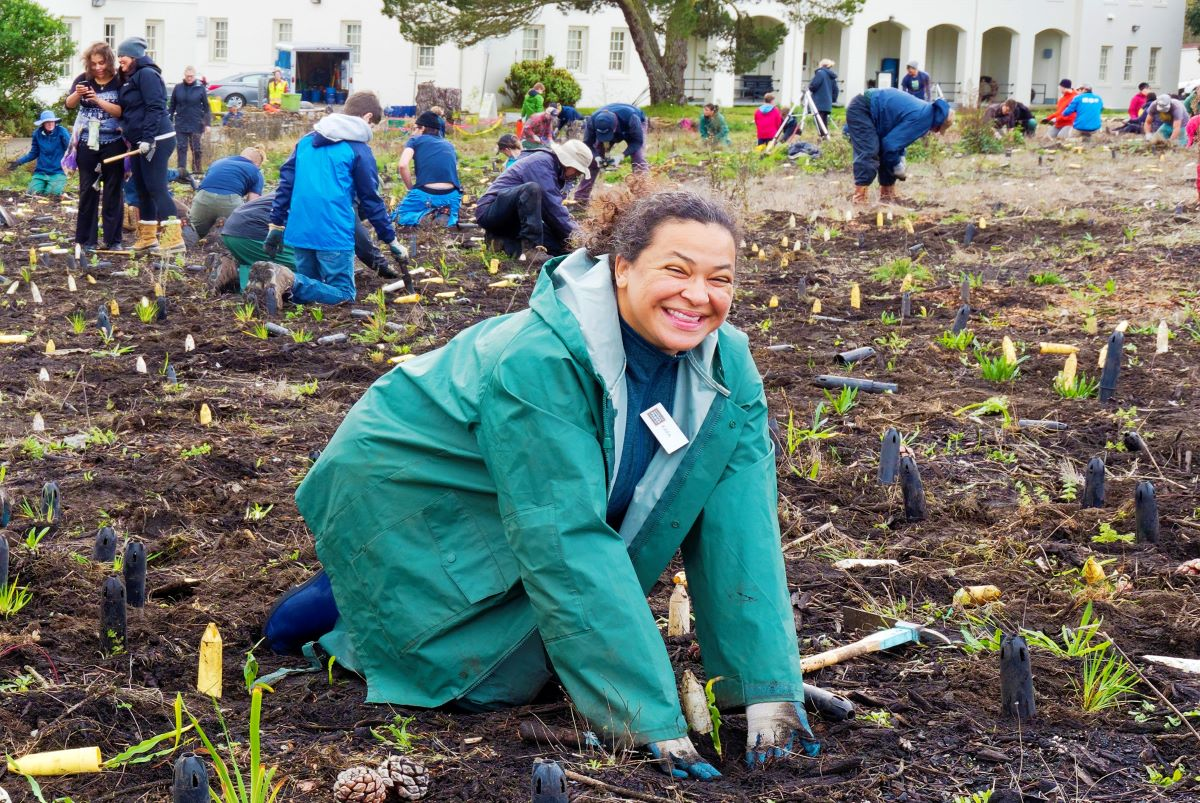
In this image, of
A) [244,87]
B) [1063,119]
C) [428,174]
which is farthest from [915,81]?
[244,87]

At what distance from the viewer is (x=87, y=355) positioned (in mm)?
7555

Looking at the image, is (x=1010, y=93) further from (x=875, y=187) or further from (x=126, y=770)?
(x=126, y=770)

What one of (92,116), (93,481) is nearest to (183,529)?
(93,481)

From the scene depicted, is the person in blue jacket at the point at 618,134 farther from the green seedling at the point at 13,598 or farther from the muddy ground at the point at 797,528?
the green seedling at the point at 13,598

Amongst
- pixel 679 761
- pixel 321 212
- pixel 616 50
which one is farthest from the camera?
pixel 616 50

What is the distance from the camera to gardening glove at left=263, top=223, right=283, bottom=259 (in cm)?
924

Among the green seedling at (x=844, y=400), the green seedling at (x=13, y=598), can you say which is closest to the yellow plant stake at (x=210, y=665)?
the green seedling at (x=13, y=598)

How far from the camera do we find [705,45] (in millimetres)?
45938

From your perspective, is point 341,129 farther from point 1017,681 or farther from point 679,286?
point 1017,681

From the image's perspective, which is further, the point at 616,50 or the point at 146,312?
the point at 616,50

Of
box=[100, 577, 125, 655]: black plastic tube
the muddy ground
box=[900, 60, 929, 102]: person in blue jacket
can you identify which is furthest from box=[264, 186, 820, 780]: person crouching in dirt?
box=[900, 60, 929, 102]: person in blue jacket

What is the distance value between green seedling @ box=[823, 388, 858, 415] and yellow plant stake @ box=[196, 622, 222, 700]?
3.44 m

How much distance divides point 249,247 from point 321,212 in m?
0.77

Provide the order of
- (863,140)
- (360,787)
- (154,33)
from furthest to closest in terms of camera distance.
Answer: (154,33) < (863,140) < (360,787)
